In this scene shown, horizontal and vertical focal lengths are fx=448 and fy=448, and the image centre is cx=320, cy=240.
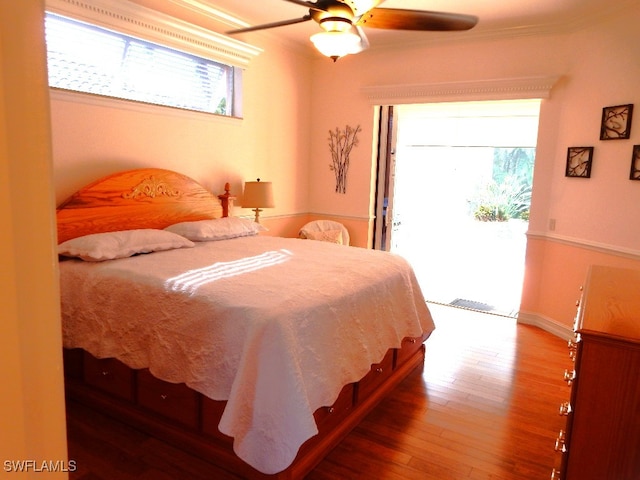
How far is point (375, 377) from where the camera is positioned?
2.82 m

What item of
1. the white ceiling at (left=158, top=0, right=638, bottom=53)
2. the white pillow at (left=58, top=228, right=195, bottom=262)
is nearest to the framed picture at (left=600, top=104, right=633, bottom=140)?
the white ceiling at (left=158, top=0, right=638, bottom=53)

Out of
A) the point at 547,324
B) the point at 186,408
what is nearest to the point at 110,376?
the point at 186,408

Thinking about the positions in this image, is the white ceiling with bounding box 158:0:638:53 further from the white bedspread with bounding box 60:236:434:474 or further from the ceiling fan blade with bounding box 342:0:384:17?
the white bedspread with bounding box 60:236:434:474

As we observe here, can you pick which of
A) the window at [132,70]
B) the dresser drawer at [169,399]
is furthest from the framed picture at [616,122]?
the dresser drawer at [169,399]

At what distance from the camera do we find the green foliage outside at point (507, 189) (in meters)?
6.75

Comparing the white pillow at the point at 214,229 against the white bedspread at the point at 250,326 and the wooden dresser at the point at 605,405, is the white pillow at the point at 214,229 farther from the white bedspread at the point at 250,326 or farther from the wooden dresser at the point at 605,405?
the wooden dresser at the point at 605,405

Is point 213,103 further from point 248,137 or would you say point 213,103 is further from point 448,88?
point 448,88

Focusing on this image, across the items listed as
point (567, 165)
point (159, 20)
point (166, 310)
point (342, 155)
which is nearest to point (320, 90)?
point (342, 155)

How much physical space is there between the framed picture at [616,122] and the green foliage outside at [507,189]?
2.92 metres

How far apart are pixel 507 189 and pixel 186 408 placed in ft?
20.3

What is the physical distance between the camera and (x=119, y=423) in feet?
8.35

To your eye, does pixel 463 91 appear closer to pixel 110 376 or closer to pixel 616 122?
pixel 616 122

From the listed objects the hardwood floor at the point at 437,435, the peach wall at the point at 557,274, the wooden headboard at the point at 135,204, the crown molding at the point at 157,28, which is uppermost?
the crown molding at the point at 157,28

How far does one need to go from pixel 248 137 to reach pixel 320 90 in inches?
52.5
